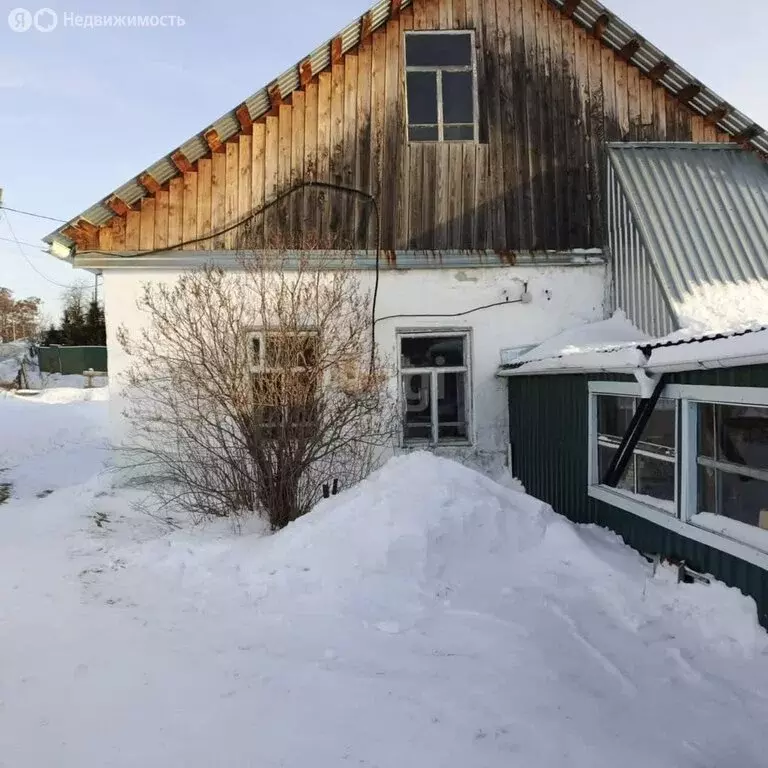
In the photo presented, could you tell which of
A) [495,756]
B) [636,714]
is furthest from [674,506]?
[495,756]

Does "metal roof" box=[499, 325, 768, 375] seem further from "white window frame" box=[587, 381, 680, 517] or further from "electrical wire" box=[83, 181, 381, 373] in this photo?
"electrical wire" box=[83, 181, 381, 373]

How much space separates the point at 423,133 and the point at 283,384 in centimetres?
503

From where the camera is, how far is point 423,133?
9578 mm

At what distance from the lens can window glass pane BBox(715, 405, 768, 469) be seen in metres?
5.24

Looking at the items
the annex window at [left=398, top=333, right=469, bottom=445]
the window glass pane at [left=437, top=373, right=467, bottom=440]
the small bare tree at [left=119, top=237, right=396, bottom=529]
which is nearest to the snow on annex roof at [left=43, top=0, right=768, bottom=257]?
the small bare tree at [left=119, top=237, right=396, bottom=529]

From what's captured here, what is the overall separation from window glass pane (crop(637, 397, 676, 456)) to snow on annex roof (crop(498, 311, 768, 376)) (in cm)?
60

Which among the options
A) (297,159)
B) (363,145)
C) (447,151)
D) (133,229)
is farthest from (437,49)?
(133,229)

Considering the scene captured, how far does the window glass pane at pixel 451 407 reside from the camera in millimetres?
9641

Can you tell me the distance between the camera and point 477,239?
9.39 metres

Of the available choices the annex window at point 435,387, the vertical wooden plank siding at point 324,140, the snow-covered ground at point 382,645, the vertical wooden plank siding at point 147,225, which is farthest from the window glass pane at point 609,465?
the vertical wooden plank siding at point 147,225

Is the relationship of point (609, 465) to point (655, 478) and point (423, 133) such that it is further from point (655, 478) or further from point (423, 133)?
point (423, 133)

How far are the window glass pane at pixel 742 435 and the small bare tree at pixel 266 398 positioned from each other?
384 centimetres

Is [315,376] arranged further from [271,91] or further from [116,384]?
[271,91]

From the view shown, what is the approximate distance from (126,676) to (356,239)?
680cm
